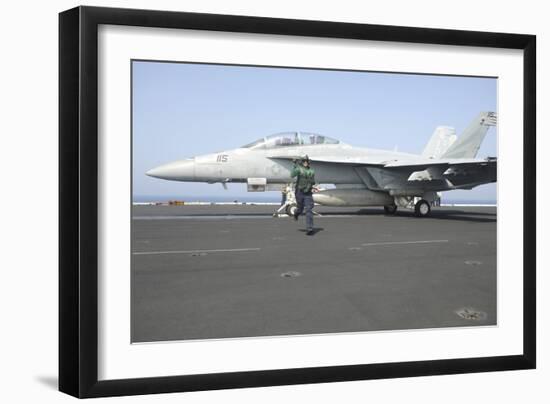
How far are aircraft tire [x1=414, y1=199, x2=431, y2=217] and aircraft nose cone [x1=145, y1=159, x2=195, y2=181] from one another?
25.1ft

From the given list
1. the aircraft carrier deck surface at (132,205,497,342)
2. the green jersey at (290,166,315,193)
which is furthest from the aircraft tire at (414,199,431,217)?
the green jersey at (290,166,315,193)

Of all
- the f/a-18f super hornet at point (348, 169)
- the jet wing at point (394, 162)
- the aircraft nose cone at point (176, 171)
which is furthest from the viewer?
the jet wing at point (394, 162)

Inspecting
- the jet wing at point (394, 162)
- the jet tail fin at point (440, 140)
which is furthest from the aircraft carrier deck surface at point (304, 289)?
the jet tail fin at point (440, 140)

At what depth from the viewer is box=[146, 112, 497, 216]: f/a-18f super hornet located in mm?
10303

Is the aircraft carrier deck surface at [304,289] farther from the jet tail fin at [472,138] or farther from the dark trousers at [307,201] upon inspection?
the jet tail fin at [472,138]

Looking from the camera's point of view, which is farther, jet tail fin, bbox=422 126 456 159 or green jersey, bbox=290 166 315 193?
jet tail fin, bbox=422 126 456 159

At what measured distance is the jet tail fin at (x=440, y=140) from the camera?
16.6m

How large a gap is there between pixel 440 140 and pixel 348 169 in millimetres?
7609

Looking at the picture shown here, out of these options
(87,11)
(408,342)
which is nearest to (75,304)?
(87,11)

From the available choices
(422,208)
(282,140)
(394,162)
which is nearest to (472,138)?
(422,208)

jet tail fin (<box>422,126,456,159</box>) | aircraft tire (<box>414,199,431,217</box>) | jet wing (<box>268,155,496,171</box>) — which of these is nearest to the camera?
jet wing (<box>268,155,496,171</box>)

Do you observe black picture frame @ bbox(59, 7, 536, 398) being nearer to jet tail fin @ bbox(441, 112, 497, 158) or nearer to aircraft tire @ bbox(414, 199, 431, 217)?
aircraft tire @ bbox(414, 199, 431, 217)

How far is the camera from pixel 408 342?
2.43 meters

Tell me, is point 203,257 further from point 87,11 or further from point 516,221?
point 516,221
